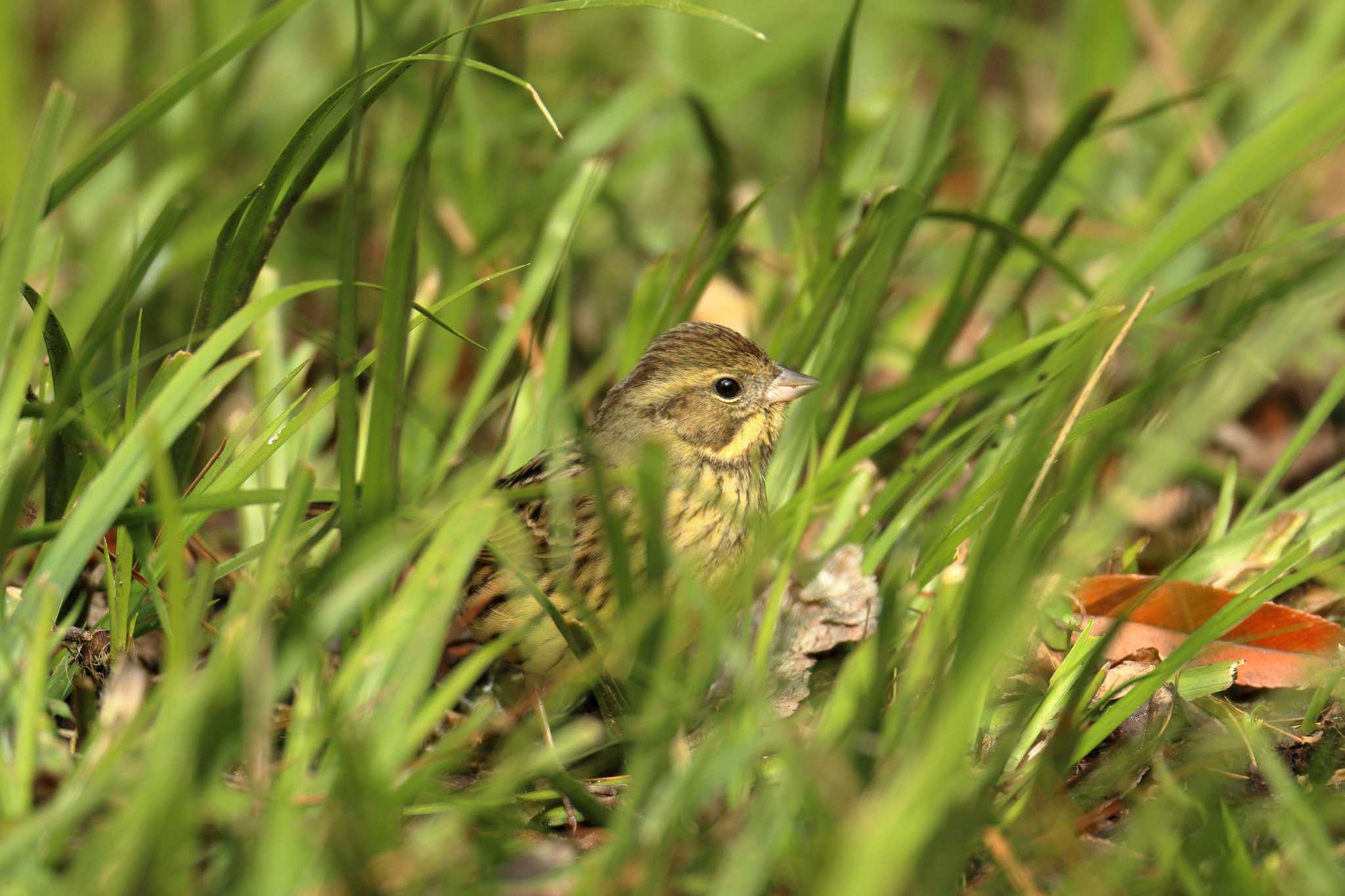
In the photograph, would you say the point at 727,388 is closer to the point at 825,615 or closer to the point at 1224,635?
the point at 825,615

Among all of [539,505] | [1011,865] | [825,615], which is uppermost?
[1011,865]

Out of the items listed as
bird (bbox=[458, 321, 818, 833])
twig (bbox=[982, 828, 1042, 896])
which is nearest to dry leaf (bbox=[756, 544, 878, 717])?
bird (bbox=[458, 321, 818, 833])

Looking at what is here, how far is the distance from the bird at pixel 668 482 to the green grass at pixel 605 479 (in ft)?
0.43

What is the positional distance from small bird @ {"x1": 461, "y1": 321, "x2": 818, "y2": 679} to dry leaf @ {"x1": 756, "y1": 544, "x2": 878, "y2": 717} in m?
0.20

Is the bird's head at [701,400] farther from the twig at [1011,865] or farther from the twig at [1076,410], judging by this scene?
the twig at [1011,865]

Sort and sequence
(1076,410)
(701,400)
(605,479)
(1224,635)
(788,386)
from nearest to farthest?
(605,479), (1076,410), (1224,635), (788,386), (701,400)

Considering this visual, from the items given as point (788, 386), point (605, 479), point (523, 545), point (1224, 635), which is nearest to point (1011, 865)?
point (605, 479)

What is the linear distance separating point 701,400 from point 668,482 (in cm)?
51

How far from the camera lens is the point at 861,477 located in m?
3.67

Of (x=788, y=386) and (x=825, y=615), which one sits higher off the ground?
(x=788, y=386)

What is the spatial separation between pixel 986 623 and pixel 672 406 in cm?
176

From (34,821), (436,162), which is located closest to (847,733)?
(34,821)

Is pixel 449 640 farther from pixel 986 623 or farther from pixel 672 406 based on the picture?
pixel 986 623

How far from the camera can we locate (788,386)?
375 centimetres
